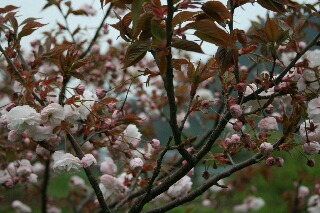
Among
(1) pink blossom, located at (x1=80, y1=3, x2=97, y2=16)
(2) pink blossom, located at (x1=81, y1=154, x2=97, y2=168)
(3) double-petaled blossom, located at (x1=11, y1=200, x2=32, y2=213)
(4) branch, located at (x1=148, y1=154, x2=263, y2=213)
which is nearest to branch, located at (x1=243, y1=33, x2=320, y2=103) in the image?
(4) branch, located at (x1=148, y1=154, x2=263, y2=213)

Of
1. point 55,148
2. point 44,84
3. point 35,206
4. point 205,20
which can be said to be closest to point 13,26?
point 44,84

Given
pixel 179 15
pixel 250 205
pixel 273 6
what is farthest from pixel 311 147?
pixel 250 205

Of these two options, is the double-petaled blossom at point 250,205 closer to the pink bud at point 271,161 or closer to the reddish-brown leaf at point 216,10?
the pink bud at point 271,161

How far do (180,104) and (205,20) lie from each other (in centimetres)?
196

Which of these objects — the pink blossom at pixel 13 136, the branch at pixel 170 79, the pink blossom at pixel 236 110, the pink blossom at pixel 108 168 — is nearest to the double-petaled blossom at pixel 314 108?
the pink blossom at pixel 236 110

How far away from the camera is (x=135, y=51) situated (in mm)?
910

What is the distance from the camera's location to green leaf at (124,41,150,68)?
2.96 feet

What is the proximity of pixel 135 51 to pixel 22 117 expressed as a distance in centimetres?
39

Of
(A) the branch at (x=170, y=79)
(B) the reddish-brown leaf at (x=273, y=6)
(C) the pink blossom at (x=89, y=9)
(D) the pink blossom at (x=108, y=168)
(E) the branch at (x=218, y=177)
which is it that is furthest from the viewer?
(C) the pink blossom at (x=89, y=9)

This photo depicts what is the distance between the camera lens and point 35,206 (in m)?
4.38

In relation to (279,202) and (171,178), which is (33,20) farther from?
(279,202)

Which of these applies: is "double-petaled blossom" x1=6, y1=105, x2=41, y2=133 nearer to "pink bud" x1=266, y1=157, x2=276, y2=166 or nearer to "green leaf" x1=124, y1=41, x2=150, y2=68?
"green leaf" x1=124, y1=41, x2=150, y2=68

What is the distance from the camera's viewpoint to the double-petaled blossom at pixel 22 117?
1.17 m

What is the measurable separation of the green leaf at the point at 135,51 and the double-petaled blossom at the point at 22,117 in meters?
0.36
